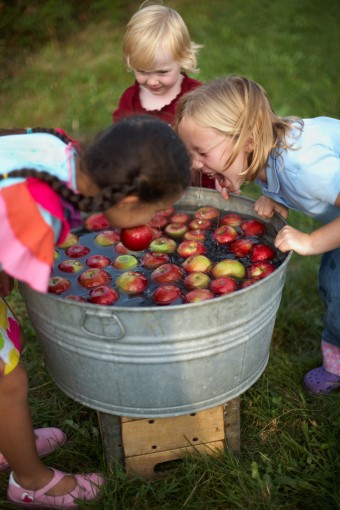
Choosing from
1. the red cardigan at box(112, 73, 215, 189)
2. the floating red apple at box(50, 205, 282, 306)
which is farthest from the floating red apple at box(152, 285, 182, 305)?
the red cardigan at box(112, 73, 215, 189)

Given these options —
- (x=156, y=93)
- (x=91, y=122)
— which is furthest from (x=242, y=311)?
(x=91, y=122)

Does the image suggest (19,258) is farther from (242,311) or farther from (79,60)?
(79,60)

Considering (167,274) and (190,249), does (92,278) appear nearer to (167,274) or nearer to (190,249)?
(167,274)

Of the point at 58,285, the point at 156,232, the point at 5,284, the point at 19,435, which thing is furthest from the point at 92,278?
the point at 19,435

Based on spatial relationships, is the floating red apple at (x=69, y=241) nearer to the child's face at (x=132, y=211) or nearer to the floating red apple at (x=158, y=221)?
the floating red apple at (x=158, y=221)

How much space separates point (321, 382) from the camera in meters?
2.46

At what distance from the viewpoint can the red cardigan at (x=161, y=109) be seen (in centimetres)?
292

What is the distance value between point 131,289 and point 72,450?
2.31ft

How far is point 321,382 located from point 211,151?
3.53ft

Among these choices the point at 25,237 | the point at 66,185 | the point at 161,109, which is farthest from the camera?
the point at 161,109

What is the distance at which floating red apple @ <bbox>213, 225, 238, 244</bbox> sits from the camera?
7.33 feet

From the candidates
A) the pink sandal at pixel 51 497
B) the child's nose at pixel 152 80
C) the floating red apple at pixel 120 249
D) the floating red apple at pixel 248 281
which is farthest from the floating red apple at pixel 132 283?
the child's nose at pixel 152 80

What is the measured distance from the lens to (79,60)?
636 centimetres

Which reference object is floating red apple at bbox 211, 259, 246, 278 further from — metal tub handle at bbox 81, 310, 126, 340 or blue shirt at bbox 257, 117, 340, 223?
metal tub handle at bbox 81, 310, 126, 340
